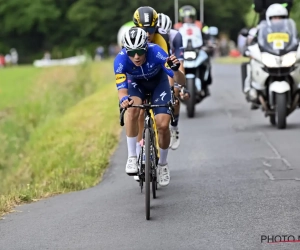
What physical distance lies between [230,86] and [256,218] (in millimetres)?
20607

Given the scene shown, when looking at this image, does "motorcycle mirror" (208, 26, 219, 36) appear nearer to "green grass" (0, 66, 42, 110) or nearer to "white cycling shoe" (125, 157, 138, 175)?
"white cycling shoe" (125, 157, 138, 175)

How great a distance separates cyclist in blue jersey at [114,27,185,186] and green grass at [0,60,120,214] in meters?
1.71

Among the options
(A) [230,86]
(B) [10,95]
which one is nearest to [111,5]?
(B) [10,95]

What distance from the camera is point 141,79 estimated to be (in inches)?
373

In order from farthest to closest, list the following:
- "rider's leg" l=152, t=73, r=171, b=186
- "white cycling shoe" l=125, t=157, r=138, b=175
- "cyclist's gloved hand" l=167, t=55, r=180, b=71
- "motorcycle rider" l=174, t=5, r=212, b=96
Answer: "motorcycle rider" l=174, t=5, r=212, b=96 → "rider's leg" l=152, t=73, r=171, b=186 → "white cycling shoe" l=125, t=157, r=138, b=175 → "cyclist's gloved hand" l=167, t=55, r=180, b=71

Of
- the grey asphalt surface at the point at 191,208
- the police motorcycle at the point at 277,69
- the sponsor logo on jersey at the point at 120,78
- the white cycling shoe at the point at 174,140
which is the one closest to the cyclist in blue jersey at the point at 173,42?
the white cycling shoe at the point at 174,140

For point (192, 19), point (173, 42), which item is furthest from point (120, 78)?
point (192, 19)

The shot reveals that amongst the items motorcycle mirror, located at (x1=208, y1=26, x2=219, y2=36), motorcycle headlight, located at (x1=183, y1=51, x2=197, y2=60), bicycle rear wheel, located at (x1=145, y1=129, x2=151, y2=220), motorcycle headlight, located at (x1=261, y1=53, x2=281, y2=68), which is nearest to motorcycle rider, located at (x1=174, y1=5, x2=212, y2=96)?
motorcycle mirror, located at (x1=208, y1=26, x2=219, y2=36)

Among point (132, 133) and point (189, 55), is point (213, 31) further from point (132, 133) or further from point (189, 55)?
point (132, 133)

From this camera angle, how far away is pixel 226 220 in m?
8.31

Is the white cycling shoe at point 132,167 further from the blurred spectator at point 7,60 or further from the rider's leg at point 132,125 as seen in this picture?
the blurred spectator at point 7,60

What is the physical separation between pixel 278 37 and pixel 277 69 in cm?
57

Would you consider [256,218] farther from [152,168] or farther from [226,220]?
[152,168]

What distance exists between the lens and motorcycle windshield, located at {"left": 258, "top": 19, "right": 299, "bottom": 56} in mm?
14789
